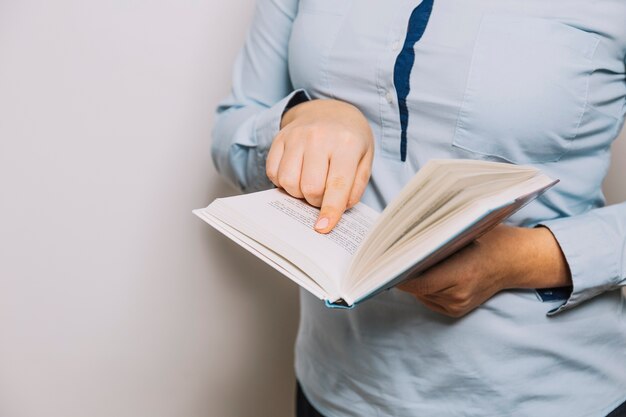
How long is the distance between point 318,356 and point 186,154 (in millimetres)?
375

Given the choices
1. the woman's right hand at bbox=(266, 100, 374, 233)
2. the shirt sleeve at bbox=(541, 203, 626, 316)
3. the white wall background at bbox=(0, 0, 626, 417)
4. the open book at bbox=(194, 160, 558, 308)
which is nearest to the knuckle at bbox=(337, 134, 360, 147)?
the woman's right hand at bbox=(266, 100, 374, 233)

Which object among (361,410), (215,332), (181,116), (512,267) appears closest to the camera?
(512,267)

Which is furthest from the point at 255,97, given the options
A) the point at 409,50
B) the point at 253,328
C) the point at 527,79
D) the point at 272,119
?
the point at 253,328

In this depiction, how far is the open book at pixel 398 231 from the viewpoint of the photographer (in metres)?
0.46

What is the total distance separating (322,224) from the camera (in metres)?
0.57

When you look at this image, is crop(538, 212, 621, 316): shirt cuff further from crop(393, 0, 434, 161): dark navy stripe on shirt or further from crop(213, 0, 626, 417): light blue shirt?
crop(393, 0, 434, 161): dark navy stripe on shirt

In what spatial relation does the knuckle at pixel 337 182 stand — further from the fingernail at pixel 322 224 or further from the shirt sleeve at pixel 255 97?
the shirt sleeve at pixel 255 97

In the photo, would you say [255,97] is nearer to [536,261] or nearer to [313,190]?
[313,190]

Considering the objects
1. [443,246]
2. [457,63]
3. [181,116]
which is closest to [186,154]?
[181,116]

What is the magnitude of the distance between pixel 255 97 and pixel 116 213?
265mm

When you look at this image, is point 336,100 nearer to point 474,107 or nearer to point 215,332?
point 474,107

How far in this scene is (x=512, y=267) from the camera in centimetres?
65

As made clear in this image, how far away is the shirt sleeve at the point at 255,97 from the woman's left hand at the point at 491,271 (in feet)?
0.86

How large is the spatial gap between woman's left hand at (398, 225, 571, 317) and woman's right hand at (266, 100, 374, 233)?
0.10 metres
